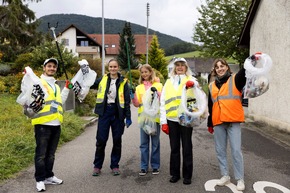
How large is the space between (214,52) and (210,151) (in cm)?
1669

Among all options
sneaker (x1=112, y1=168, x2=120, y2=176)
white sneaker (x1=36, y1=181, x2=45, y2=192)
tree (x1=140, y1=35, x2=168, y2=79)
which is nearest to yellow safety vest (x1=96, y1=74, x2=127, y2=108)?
sneaker (x1=112, y1=168, x2=120, y2=176)

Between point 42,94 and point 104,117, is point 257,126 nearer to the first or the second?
point 104,117

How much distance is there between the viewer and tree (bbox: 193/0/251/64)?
21875 millimetres

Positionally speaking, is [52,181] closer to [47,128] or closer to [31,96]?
[47,128]

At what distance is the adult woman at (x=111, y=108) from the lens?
17.4 feet

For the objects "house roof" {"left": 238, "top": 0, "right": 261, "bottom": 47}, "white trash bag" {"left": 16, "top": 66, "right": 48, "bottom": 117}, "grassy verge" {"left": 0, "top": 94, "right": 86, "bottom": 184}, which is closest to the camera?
"white trash bag" {"left": 16, "top": 66, "right": 48, "bottom": 117}

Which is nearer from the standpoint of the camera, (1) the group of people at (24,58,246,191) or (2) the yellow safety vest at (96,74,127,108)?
(1) the group of people at (24,58,246,191)

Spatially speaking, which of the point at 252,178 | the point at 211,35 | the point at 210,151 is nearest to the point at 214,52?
the point at 211,35

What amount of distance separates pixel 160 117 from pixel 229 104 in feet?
3.64

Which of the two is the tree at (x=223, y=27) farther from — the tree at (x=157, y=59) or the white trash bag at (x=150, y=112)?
the tree at (x=157, y=59)

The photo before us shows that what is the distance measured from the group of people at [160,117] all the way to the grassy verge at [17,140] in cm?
110

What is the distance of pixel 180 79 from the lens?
5098mm

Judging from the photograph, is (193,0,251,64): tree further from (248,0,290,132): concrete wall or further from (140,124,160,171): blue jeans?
(140,124,160,171): blue jeans

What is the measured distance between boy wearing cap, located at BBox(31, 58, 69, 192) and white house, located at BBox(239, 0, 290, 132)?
7237 millimetres
